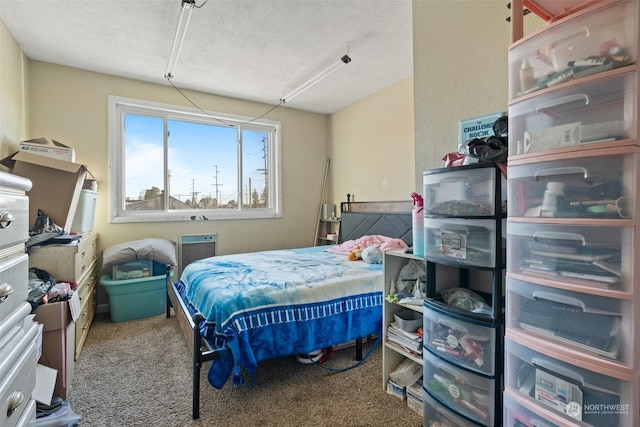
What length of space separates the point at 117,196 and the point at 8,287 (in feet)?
10.4

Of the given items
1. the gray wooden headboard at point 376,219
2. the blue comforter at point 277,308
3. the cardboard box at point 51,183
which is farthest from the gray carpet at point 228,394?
the gray wooden headboard at point 376,219

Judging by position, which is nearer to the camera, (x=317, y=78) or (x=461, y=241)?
(x=461, y=241)

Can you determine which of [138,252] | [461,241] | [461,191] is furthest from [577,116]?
[138,252]

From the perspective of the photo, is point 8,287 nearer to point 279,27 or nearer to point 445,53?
point 445,53

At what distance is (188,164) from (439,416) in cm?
386

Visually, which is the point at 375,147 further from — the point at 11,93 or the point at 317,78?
the point at 11,93

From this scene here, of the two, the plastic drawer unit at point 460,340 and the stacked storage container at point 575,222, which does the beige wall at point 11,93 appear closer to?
the plastic drawer unit at point 460,340

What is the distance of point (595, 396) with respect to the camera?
0.85 meters

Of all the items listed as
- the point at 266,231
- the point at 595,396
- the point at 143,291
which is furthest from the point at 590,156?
the point at 266,231

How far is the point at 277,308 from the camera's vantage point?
75.3 inches

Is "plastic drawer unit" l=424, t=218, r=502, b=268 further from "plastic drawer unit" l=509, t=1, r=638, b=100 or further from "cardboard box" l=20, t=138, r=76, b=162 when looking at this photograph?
"cardboard box" l=20, t=138, r=76, b=162

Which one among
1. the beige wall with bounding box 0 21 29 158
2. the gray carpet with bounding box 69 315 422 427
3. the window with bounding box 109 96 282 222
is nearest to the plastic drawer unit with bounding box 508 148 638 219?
the gray carpet with bounding box 69 315 422 427

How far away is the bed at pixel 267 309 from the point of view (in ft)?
5.67

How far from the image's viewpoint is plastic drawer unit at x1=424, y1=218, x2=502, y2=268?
4.12ft
